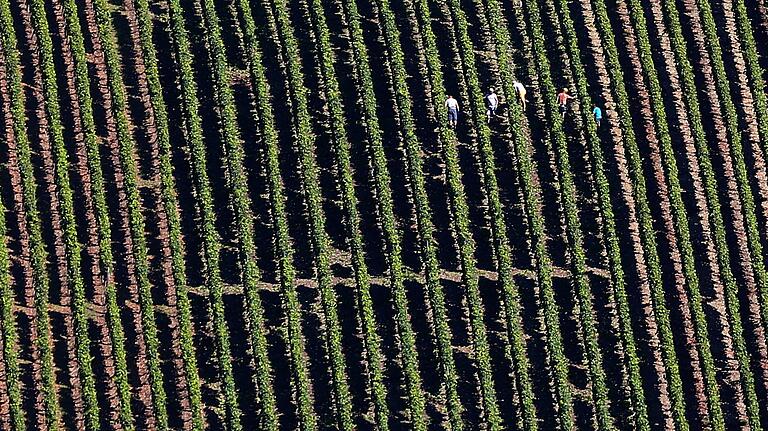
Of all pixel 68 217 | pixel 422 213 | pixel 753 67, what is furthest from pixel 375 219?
pixel 753 67

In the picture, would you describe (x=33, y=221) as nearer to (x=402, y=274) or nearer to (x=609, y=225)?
(x=402, y=274)

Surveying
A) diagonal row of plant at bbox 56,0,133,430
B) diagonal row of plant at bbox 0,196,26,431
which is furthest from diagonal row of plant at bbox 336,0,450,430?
diagonal row of plant at bbox 0,196,26,431

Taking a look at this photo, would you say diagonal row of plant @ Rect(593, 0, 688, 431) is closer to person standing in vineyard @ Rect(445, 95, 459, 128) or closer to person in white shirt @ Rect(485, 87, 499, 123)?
person in white shirt @ Rect(485, 87, 499, 123)

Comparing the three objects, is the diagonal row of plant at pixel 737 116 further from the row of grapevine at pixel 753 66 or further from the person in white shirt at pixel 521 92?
the person in white shirt at pixel 521 92

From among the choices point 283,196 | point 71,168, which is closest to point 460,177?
point 283,196

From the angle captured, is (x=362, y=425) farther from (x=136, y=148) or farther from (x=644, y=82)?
(x=644, y=82)
